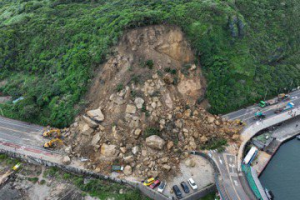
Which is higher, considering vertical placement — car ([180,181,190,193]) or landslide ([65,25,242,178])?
landslide ([65,25,242,178])

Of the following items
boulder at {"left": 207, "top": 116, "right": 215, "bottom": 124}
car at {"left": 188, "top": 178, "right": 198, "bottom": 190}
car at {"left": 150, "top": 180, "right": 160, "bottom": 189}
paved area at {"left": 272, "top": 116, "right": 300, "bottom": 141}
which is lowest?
paved area at {"left": 272, "top": 116, "right": 300, "bottom": 141}

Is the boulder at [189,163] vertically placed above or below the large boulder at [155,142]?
below

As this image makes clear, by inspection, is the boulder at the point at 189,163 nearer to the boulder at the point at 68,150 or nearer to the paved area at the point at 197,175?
the paved area at the point at 197,175

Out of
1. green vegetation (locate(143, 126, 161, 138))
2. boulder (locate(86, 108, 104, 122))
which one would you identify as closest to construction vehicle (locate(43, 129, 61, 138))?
boulder (locate(86, 108, 104, 122))

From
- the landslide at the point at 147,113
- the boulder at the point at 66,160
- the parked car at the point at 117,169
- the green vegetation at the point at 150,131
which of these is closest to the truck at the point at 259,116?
the landslide at the point at 147,113

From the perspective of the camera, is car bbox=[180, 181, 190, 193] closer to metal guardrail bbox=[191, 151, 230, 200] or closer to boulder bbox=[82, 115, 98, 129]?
metal guardrail bbox=[191, 151, 230, 200]

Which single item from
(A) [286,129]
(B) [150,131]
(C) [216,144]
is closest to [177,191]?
(B) [150,131]
